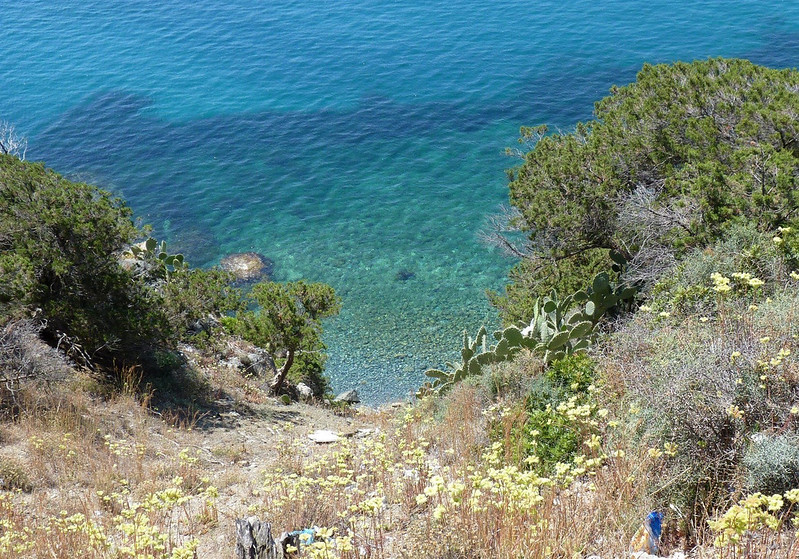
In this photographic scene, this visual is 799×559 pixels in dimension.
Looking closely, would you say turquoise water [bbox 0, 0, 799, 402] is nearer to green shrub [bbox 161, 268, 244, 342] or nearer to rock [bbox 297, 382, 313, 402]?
rock [bbox 297, 382, 313, 402]

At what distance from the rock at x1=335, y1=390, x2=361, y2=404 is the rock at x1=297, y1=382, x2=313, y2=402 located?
34.0 inches

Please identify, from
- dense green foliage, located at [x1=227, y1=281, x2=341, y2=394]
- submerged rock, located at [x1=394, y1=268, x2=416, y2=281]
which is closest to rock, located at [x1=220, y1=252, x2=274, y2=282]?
submerged rock, located at [x1=394, y1=268, x2=416, y2=281]

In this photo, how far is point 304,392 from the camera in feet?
53.1

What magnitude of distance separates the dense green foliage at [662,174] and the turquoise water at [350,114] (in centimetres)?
683

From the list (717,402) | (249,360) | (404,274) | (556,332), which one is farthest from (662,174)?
(404,274)

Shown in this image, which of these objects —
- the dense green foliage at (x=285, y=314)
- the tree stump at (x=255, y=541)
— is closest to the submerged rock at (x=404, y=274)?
the dense green foliage at (x=285, y=314)

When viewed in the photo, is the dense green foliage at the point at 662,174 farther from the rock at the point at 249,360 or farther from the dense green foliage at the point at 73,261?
the dense green foliage at the point at 73,261

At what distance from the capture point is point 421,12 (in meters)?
50.6

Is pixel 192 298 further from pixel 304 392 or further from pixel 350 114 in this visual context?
pixel 350 114

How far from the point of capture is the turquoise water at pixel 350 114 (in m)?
24.0

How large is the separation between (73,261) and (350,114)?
26363 millimetres

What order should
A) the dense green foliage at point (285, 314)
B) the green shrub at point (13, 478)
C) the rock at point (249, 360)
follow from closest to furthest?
the green shrub at point (13, 478) < the dense green foliage at point (285, 314) < the rock at point (249, 360)

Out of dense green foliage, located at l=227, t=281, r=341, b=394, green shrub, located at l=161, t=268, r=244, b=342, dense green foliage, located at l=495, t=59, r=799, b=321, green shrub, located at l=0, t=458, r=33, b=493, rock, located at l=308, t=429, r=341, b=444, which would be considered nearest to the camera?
green shrub, located at l=0, t=458, r=33, b=493

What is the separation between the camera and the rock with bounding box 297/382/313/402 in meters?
15.9
